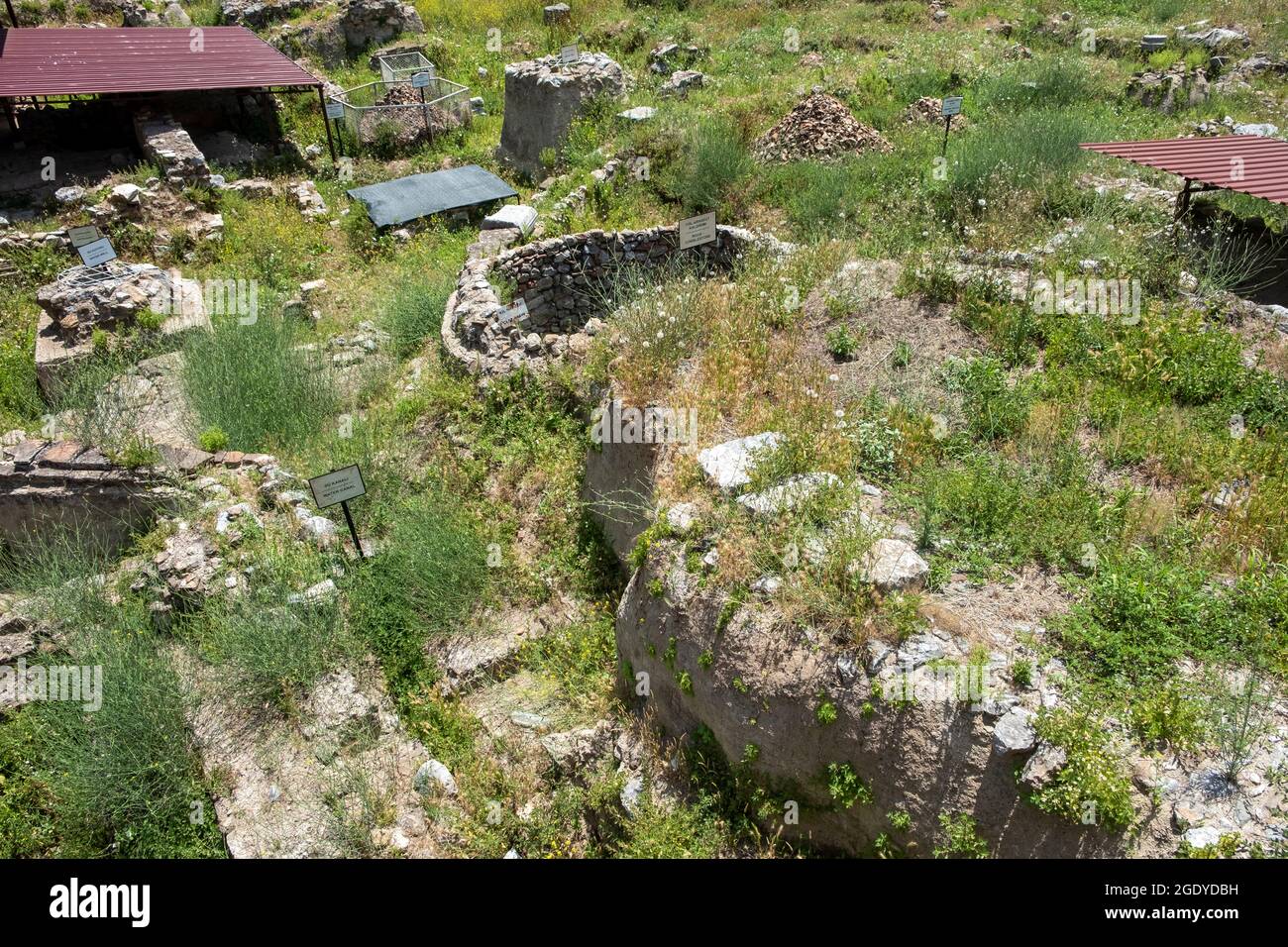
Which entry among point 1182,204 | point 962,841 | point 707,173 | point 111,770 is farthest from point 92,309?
point 1182,204

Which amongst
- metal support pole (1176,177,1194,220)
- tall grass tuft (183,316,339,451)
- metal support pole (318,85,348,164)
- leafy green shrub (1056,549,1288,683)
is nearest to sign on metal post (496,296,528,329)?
tall grass tuft (183,316,339,451)

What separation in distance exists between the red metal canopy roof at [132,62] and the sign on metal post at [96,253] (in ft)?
16.7

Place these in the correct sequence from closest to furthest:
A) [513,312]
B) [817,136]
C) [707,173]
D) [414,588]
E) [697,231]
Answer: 1. [414,588]
2. [697,231]
3. [513,312]
4. [707,173]
5. [817,136]

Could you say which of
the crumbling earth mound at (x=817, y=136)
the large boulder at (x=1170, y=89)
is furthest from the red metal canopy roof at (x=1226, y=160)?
the large boulder at (x=1170, y=89)

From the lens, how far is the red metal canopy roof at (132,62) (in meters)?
13.4

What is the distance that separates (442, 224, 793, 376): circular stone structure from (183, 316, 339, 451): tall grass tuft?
1523 mm

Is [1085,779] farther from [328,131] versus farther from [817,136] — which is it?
[328,131]

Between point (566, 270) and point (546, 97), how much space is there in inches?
241

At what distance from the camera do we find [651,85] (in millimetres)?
15133

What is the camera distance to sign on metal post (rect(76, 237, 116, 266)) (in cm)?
990

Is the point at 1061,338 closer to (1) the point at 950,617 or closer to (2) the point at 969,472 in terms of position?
(2) the point at 969,472

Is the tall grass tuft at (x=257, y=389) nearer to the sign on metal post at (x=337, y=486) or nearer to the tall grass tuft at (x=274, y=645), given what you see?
the sign on metal post at (x=337, y=486)

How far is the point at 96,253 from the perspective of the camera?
32.7 ft

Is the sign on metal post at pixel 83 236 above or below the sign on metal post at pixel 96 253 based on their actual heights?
above
